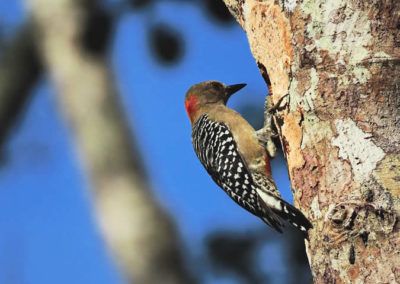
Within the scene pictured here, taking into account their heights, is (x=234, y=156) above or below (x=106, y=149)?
below

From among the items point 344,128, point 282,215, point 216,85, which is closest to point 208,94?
point 216,85

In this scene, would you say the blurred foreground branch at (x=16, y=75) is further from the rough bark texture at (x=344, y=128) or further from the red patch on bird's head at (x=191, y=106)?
the red patch on bird's head at (x=191, y=106)

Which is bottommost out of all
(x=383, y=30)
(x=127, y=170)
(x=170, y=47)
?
(x=127, y=170)

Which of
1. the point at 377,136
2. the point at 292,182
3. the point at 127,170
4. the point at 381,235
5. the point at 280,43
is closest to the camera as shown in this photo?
the point at 127,170

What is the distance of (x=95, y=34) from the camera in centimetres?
280

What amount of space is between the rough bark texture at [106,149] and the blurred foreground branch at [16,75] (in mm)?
136

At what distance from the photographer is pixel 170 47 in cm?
384

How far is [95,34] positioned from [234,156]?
2.22 metres

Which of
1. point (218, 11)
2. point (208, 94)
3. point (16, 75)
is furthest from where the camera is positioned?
point (208, 94)

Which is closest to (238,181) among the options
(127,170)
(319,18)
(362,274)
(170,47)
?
(170,47)

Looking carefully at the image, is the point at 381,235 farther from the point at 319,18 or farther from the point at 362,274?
the point at 319,18

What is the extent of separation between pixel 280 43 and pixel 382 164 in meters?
1.02

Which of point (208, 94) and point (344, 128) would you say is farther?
point (208, 94)

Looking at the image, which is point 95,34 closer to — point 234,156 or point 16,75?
point 16,75
